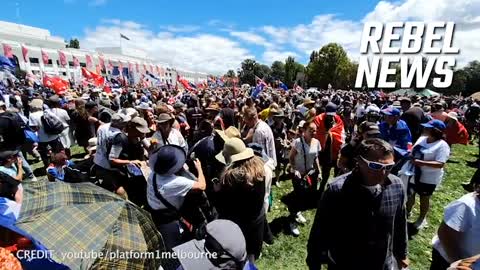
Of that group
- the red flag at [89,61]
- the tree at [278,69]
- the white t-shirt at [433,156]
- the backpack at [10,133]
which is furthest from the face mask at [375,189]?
the tree at [278,69]

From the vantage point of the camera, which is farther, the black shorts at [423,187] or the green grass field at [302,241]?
the black shorts at [423,187]

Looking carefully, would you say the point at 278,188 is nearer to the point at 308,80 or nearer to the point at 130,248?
the point at 130,248

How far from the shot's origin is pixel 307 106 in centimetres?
962

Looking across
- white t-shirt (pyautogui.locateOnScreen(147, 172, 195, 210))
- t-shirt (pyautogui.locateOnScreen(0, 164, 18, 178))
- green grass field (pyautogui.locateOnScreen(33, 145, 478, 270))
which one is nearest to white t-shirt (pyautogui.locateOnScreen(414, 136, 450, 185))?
green grass field (pyautogui.locateOnScreen(33, 145, 478, 270))

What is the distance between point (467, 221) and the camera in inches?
A: 90.9

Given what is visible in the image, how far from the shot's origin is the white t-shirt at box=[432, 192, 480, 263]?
2293mm

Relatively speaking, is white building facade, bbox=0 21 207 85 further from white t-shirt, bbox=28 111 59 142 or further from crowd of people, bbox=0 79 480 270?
crowd of people, bbox=0 79 480 270

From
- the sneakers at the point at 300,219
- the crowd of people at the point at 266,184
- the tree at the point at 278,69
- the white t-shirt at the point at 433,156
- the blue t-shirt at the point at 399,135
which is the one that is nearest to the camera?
the crowd of people at the point at 266,184

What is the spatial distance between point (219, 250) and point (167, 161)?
144cm

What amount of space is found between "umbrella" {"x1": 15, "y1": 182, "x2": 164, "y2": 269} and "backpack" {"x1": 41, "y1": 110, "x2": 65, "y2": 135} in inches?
208

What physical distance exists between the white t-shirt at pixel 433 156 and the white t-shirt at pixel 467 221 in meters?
2.38

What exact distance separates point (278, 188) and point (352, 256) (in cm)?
449

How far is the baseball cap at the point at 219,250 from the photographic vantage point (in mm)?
1820

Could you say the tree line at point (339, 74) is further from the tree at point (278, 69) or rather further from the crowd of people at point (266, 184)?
the crowd of people at point (266, 184)
